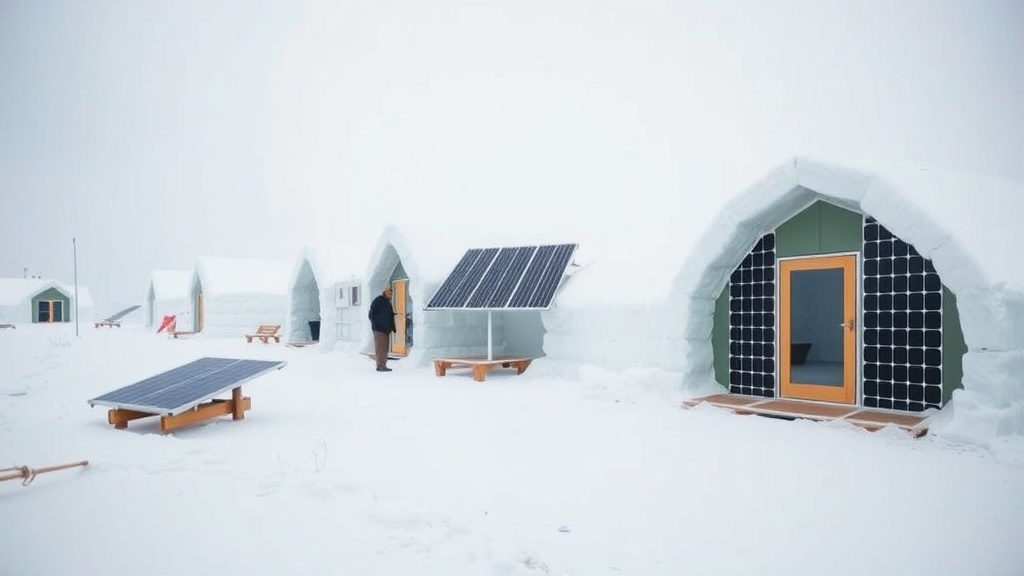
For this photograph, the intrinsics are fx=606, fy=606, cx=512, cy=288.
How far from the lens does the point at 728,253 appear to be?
28.5 feet

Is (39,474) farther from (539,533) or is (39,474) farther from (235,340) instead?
(235,340)

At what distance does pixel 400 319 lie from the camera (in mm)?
15055

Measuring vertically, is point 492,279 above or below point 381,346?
above

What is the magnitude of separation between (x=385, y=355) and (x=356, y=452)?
23.0ft

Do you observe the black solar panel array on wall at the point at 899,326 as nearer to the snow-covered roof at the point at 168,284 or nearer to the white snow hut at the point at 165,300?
the white snow hut at the point at 165,300

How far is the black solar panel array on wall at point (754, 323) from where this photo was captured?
8.63 m

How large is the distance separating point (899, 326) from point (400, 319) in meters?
10.7

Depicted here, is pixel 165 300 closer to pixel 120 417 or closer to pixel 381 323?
pixel 381 323

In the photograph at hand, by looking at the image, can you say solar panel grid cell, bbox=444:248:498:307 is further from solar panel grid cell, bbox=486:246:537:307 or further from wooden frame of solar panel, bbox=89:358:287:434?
wooden frame of solar panel, bbox=89:358:287:434

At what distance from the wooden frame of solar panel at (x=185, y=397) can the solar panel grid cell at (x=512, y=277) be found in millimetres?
4986

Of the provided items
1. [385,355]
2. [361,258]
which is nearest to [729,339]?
[385,355]

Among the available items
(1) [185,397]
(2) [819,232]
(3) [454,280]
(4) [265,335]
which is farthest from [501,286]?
(4) [265,335]

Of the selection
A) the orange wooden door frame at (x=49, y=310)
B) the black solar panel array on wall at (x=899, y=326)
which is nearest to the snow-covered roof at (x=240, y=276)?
the black solar panel array on wall at (x=899, y=326)

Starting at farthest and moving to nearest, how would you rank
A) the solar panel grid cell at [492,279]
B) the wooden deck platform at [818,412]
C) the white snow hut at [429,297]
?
the white snow hut at [429,297] → the solar panel grid cell at [492,279] → the wooden deck platform at [818,412]
